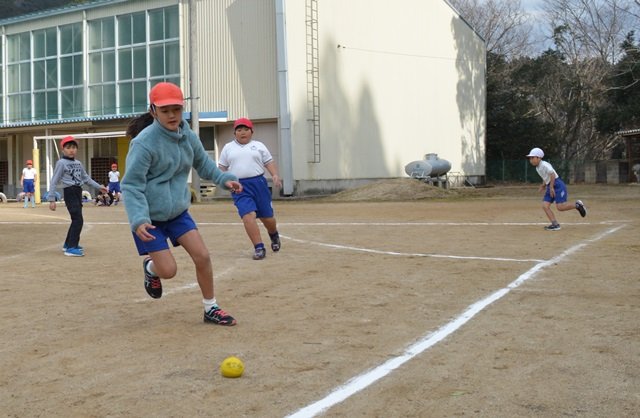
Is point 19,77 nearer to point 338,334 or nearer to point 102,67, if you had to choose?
point 102,67

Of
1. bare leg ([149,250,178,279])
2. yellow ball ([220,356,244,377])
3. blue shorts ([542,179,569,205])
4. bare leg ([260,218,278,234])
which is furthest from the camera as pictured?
blue shorts ([542,179,569,205])

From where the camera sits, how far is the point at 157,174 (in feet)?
18.7

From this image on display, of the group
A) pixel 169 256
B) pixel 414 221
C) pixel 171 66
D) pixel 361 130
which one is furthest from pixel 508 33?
pixel 169 256

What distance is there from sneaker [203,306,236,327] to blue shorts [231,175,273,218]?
13.2ft

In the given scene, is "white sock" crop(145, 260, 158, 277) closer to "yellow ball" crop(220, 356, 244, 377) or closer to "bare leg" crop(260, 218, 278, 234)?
"yellow ball" crop(220, 356, 244, 377)

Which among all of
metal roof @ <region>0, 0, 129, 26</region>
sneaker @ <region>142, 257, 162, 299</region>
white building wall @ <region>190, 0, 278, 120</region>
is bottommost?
sneaker @ <region>142, 257, 162, 299</region>

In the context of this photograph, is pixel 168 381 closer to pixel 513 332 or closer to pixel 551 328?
pixel 513 332

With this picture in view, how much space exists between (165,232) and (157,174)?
46cm

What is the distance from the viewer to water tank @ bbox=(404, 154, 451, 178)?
1442 inches

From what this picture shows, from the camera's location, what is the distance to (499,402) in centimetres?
395

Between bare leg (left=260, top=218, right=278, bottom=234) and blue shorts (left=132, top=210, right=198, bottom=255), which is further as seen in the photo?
bare leg (left=260, top=218, right=278, bottom=234)

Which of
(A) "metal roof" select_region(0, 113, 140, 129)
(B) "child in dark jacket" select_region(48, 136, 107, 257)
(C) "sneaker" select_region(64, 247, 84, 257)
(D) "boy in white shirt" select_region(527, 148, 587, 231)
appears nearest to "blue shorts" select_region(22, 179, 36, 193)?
(A) "metal roof" select_region(0, 113, 140, 129)

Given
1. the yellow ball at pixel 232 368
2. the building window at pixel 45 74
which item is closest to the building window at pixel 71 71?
the building window at pixel 45 74

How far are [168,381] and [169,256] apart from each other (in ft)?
4.76
